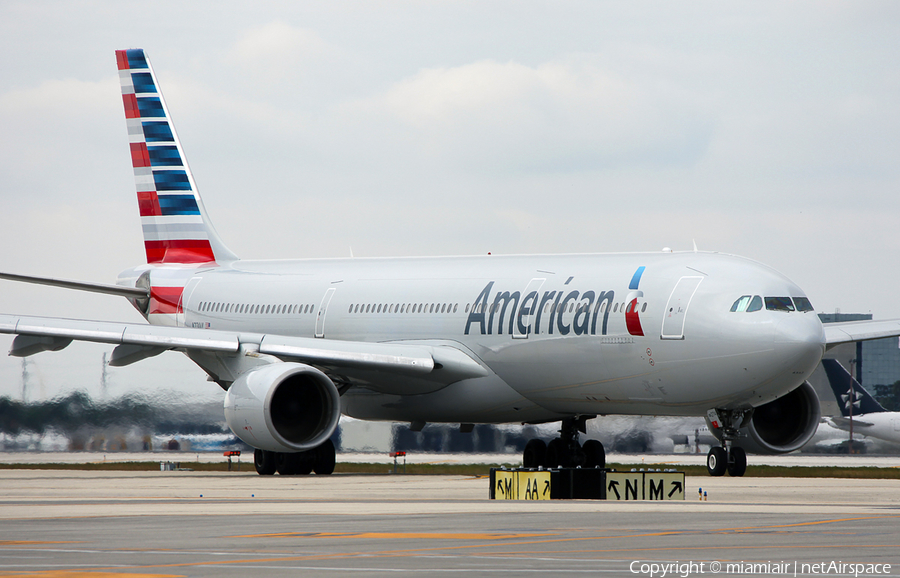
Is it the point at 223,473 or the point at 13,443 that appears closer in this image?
the point at 223,473

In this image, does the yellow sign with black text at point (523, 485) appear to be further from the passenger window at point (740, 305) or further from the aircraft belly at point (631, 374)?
the passenger window at point (740, 305)

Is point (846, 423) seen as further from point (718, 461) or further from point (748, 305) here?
point (748, 305)

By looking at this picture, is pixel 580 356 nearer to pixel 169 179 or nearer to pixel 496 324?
pixel 496 324

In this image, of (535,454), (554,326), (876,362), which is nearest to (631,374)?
(554,326)

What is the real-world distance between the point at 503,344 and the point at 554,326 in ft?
4.19

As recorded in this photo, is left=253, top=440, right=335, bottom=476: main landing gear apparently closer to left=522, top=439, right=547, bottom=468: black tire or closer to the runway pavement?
left=522, top=439, right=547, bottom=468: black tire

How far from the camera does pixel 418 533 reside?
39.0 feet

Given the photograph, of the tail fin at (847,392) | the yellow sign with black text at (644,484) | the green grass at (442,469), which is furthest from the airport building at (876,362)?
the yellow sign with black text at (644,484)

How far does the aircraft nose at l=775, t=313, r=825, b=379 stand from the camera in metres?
21.9

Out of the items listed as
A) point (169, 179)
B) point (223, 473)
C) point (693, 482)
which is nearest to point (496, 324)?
point (693, 482)

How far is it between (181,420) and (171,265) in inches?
165

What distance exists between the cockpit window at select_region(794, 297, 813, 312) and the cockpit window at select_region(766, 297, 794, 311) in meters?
0.15

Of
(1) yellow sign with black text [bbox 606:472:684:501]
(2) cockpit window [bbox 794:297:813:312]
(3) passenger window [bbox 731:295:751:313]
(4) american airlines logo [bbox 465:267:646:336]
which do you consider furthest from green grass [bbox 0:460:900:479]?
(1) yellow sign with black text [bbox 606:472:684:501]

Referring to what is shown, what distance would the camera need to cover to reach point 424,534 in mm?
11789
